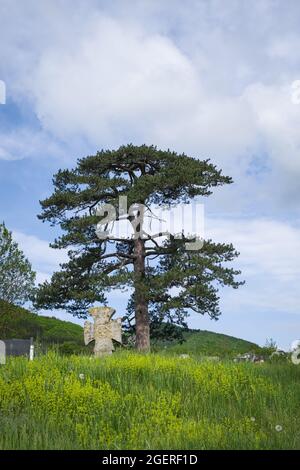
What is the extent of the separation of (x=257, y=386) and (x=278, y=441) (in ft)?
13.4

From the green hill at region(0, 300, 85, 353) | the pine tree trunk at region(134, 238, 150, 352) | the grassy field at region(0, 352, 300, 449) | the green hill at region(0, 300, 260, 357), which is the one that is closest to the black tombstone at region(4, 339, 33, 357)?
the green hill at region(0, 300, 85, 353)

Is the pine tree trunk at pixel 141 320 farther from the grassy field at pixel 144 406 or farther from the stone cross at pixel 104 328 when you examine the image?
the grassy field at pixel 144 406

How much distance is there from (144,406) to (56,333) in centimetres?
2941

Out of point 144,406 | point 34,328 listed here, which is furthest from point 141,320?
point 144,406

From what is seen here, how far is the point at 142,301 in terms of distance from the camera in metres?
26.1

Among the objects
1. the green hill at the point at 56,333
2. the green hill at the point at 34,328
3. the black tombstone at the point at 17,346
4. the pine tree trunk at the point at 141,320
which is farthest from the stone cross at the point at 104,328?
the green hill at the point at 56,333

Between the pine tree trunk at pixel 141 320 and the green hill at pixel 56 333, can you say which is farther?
the green hill at pixel 56 333

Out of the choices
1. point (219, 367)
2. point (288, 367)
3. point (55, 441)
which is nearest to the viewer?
point (55, 441)

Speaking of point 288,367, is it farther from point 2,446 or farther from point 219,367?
point 2,446

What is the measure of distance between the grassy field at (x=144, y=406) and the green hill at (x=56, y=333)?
16.2 metres

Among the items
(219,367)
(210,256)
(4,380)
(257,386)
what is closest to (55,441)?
(4,380)

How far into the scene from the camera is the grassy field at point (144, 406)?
668cm

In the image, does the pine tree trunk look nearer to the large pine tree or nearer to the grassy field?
the large pine tree

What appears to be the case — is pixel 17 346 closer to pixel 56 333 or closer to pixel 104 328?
pixel 104 328
